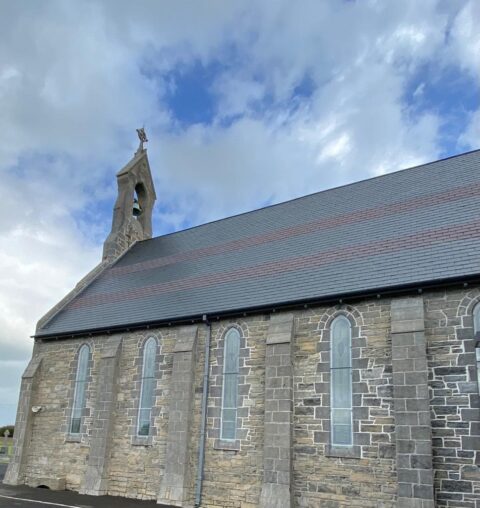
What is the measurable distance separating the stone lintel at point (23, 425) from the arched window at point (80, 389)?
6.63ft

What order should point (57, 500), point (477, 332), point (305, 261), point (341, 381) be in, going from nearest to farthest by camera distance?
point (477, 332) < point (341, 381) < point (57, 500) < point (305, 261)

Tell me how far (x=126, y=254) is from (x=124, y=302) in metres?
6.16

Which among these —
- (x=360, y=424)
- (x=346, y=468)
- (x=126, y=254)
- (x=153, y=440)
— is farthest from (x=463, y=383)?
(x=126, y=254)

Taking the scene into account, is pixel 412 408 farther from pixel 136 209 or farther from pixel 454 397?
pixel 136 209

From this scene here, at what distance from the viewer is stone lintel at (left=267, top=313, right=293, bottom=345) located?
1434 centimetres

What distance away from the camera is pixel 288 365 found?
46.0 ft

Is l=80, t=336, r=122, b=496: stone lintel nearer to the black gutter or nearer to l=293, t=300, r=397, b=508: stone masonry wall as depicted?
the black gutter

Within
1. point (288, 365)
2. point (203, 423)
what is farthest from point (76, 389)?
point (288, 365)

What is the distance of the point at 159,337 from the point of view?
695 inches

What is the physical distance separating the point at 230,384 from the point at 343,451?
4.06 m

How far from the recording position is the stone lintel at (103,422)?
16812mm

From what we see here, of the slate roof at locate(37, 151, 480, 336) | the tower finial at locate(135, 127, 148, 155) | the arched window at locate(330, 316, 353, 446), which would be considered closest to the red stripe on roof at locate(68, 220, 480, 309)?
the slate roof at locate(37, 151, 480, 336)

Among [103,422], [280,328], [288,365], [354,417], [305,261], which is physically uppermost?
[305,261]

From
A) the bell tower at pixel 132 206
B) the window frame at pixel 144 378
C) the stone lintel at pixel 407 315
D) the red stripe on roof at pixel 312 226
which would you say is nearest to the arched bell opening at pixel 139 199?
the bell tower at pixel 132 206
